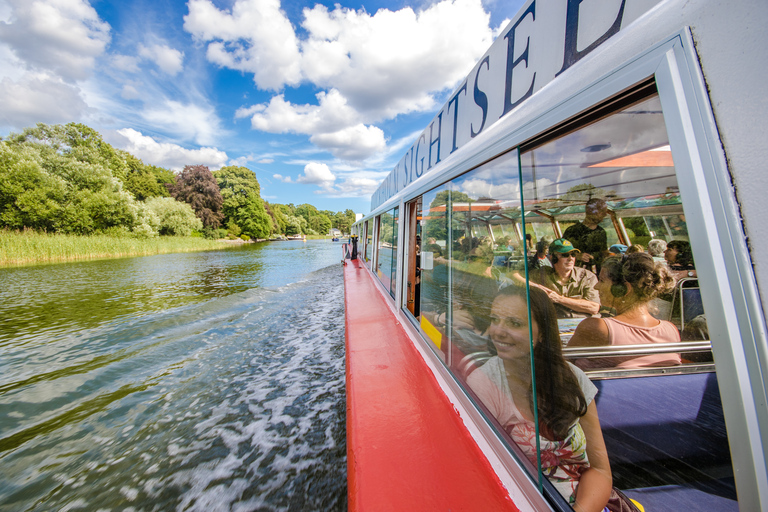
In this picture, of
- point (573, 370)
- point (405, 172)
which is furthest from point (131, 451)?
point (405, 172)

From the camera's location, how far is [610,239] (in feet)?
3.75

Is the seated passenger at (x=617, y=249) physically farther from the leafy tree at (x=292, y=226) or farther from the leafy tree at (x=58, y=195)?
the leafy tree at (x=292, y=226)

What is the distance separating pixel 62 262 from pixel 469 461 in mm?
20277

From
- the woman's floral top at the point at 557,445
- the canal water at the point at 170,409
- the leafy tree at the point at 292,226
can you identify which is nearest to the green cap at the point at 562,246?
the woman's floral top at the point at 557,445

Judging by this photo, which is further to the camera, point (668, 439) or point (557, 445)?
point (668, 439)

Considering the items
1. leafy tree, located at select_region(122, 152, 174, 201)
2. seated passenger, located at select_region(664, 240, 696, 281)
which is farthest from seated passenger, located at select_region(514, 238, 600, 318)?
leafy tree, located at select_region(122, 152, 174, 201)

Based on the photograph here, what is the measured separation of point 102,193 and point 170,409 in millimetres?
25731

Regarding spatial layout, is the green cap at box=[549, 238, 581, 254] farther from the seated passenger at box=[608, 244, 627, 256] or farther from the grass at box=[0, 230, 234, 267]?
the grass at box=[0, 230, 234, 267]

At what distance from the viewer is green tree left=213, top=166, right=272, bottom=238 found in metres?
46.2

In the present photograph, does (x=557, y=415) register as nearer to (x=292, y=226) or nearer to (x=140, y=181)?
(x=140, y=181)

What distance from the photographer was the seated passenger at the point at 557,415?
3.69ft

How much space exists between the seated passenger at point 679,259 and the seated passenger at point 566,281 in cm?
24

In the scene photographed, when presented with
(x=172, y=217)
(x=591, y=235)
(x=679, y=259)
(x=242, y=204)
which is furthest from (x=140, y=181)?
(x=679, y=259)

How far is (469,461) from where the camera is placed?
1471 millimetres
